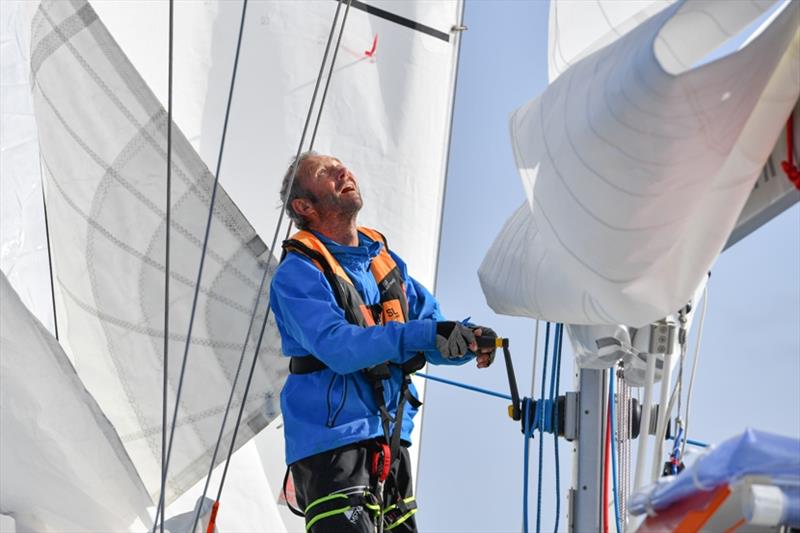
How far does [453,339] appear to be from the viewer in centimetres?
216

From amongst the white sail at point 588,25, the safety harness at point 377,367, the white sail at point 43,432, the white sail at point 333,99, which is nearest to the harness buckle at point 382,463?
the safety harness at point 377,367

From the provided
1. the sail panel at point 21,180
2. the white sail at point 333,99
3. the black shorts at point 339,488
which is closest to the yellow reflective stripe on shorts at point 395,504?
the black shorts at point 339,488

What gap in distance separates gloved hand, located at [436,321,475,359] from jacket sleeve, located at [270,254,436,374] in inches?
0.6

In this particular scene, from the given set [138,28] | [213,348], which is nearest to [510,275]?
[213,348]

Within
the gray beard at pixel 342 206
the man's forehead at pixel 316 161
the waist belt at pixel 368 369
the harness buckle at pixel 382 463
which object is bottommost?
the harness buckle at pixel 382 463

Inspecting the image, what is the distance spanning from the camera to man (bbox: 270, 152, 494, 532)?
222 centimetres

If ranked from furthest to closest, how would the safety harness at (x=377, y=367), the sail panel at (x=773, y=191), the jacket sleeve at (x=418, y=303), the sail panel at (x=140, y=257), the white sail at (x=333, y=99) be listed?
1. the white sail at (x=333, y=99)
2. the sail panel at (x=140, y=257)
3. the jacket sleeve at (x=418, y=303)
4. the safety harness at (x=377, y=367)
5. the sail panel at (x=773, y=191)

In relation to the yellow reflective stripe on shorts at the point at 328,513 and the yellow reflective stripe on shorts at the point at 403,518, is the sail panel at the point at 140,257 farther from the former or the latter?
the yellow reflective stripe on shorts at the point at 328,513

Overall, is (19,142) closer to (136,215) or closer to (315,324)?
(136,215)

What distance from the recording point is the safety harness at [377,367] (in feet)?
7.50

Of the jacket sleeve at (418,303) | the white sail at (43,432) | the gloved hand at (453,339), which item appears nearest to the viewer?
the gloved hand at (453,339)

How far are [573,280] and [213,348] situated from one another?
1774mm

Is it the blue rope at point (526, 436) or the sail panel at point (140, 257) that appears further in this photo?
the sail panel at point (140, 257)

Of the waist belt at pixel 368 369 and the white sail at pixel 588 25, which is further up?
the white sail at pixel 588 25
